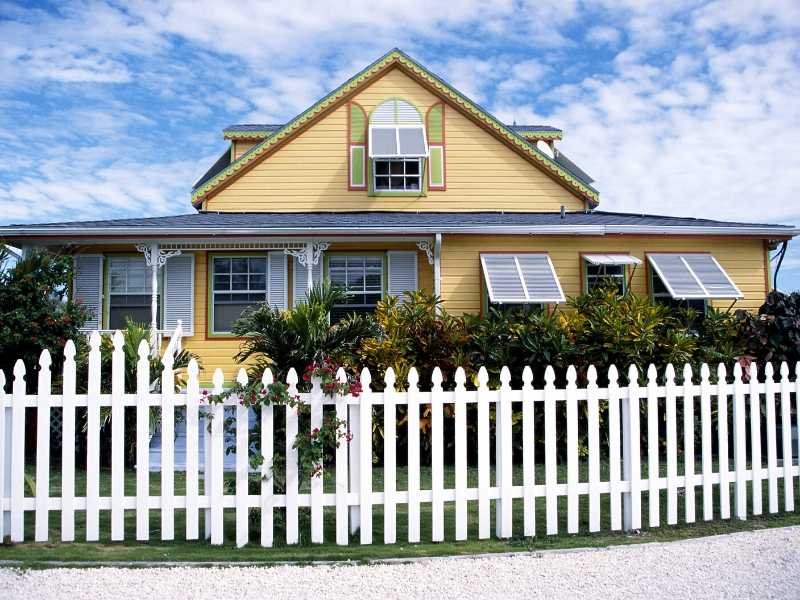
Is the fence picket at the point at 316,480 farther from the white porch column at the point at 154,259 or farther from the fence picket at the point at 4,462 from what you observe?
the white porch column at the point at 154,259

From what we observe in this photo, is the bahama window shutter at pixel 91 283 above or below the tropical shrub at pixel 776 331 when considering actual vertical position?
above

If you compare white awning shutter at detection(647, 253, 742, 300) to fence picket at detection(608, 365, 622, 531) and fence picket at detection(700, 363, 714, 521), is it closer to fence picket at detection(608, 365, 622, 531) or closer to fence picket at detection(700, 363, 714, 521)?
fence picket at detection(700, 363, 714, 521)

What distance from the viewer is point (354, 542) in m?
5.58

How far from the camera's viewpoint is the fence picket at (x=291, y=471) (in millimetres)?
5469

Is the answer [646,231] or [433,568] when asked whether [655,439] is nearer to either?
[433,568]

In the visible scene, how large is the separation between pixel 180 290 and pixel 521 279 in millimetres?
6872

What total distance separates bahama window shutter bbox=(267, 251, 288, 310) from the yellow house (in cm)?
2

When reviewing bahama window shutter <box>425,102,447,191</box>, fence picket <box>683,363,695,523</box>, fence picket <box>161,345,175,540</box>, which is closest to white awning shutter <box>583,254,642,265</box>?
bahama window shutter <box>425,102,447,191</box>

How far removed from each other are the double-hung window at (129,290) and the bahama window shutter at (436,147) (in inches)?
262

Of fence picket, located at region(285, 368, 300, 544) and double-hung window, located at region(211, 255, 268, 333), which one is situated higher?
double-hung window, located at region(211, 255, 268, 333)

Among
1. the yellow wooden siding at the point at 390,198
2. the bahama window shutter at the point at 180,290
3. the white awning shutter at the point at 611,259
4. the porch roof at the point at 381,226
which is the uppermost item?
the yellow wooden siding at the point at 390,198

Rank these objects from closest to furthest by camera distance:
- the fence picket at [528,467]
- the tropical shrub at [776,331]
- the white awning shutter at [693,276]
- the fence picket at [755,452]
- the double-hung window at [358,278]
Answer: the fence picket at [528,467]
the fence picket at [755,452]
the tropical shrub at [776,331]
the white awning shutter at [693,276]
the double-hung window at [358,278]

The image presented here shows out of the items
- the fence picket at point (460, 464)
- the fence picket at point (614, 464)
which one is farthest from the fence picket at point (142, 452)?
the fence picket at point (614, 464)

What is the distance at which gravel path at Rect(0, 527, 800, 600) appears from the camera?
4.52m
